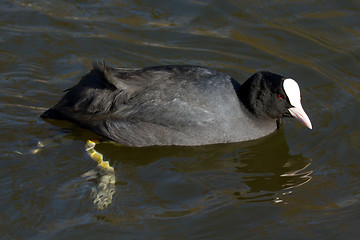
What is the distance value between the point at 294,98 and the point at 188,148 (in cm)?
121

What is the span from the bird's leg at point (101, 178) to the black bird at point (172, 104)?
0.22m

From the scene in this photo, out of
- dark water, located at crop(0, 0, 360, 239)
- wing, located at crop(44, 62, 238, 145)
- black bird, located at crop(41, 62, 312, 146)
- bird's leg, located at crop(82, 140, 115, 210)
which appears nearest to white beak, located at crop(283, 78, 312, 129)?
black bird, located at crop(41, 62, 312, 146)

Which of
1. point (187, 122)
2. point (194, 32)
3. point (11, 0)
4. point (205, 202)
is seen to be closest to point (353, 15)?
point (194, 32)

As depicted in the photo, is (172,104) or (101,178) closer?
(101,178)

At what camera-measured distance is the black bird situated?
5.64 meters

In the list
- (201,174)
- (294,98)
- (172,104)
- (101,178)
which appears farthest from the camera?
(294,98)

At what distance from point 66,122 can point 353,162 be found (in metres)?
3.10

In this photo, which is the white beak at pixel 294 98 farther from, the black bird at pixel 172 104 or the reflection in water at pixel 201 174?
the reflection in water at pixel 201 174

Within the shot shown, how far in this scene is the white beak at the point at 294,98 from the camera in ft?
19.0

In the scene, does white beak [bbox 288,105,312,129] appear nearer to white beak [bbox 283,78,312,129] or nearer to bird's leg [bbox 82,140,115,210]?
white beak [bbox 283,78,312,129]

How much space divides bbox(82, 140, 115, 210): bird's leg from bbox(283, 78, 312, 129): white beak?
195 centimetres

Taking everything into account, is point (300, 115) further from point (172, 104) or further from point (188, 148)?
point (172, 104)

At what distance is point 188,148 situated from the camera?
19.3 ft

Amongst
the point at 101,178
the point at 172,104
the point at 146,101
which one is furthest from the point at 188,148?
the point at 101,178
